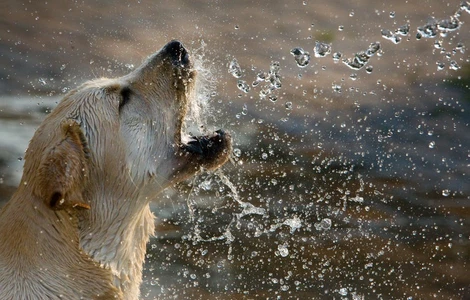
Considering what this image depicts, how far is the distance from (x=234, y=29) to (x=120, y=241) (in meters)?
5.55

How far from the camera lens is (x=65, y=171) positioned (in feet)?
12.5

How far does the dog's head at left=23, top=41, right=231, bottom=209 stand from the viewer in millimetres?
3877

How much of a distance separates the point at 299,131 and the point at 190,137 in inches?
147

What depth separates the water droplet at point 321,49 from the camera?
887 cm

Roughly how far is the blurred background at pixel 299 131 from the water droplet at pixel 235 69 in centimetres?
2

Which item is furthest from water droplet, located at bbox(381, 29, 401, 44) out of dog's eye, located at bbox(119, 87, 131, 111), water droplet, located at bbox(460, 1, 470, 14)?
dog's eye, located at bbox(119, 87, 131, 111)

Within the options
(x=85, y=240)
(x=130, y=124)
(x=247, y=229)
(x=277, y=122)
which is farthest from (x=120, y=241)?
(x=277, y=122)

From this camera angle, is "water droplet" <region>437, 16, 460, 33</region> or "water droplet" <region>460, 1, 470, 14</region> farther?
"water droplet" <region>460, 1, 470, 14</region>

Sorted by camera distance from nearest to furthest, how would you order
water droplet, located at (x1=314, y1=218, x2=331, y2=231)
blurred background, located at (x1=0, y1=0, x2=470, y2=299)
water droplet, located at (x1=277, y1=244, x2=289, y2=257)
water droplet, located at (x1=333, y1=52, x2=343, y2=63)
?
blurred background, located at (x1=0, y1=0, x2=470, y2=299) < water droplet, located at (x1=277, y1=244, x2=289, y2=257) < water droplet, located at (x1=314, y1=218, x2=331, y2=231) < water droplet, located at (x1=333, y1=52, x2=343, y2=63)

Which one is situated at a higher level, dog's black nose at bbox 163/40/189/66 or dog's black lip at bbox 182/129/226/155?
dog's black nose at bbox 163/40/189/66

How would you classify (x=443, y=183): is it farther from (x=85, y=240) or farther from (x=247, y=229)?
(x=85, y=240)

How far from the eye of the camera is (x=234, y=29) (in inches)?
365

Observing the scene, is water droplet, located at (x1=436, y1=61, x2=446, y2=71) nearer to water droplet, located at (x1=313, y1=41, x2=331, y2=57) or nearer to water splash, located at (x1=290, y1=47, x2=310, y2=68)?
water droplet, located at (x1=313, y1=41, x2=331, y2=57)

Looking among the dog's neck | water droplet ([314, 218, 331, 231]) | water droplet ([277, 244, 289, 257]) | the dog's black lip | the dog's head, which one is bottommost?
water droplet ([277, 244, 289, 257])
